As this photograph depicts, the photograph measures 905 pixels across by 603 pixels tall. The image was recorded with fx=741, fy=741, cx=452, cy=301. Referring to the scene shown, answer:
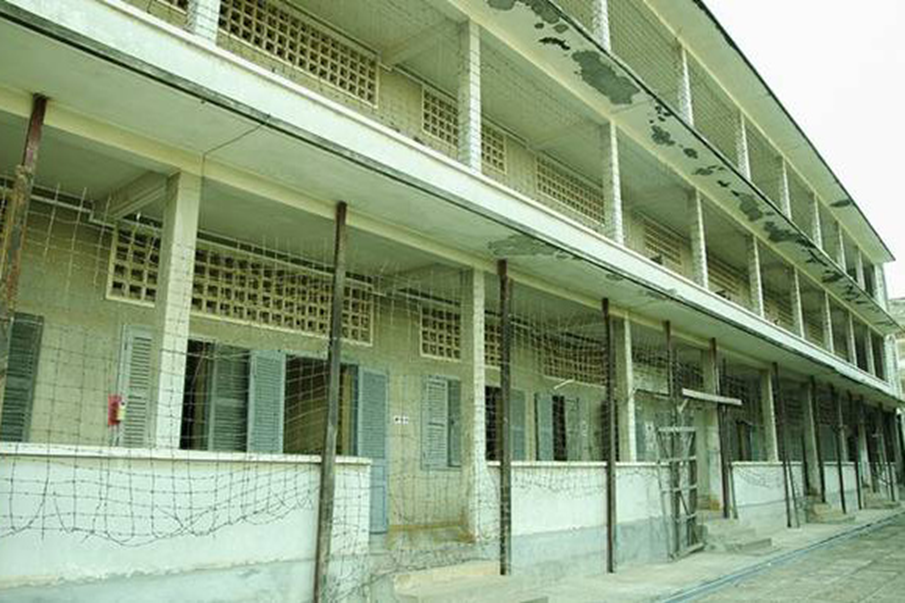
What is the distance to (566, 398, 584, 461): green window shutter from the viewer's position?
13148mm

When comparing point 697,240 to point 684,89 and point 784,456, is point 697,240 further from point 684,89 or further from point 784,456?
point 784,456

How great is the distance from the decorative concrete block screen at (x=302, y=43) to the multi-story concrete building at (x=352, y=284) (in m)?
0.03

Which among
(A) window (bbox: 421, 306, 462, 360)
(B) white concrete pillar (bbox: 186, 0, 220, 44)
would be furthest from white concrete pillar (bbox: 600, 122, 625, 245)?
(B) white concrete pillar (bbox: 186, 0, 220, 44)

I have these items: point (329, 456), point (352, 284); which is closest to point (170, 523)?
point (329, 456)

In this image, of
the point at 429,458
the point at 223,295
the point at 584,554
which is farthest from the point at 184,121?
the point at 584,554

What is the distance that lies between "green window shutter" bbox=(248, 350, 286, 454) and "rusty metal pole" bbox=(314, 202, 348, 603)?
1889 mm

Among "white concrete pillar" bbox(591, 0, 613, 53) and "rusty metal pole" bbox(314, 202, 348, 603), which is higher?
"white concrete pillar" bbox(591, 0, 613, 53)

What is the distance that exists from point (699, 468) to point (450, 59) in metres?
8.96

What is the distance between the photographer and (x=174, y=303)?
5.40 m

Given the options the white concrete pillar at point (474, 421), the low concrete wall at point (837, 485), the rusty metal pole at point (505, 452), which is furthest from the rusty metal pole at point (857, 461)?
the white concrete pillar at point (474, 421)

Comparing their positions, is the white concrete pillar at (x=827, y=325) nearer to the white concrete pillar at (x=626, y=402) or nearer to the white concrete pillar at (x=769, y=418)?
the white concrete pillar at (x=769, y=418)

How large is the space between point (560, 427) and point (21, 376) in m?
8.99

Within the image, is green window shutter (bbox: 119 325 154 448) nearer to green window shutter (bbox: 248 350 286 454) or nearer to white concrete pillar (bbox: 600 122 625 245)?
green window shutter (bbox: 248 350 286 454)

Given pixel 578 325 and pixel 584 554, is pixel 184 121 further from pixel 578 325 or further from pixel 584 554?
pixel 578 325
